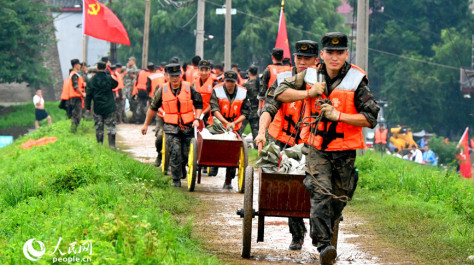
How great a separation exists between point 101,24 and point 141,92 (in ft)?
12.0

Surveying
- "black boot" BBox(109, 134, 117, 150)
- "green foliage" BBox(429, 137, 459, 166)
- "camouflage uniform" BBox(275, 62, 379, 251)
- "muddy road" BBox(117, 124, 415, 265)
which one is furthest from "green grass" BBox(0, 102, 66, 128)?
"camouflage uniform" BBox(275, 62, 379, 251)

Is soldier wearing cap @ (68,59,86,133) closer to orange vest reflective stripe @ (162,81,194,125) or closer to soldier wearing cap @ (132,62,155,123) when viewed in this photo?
soldier wearing cap @ (132,62,155,123)

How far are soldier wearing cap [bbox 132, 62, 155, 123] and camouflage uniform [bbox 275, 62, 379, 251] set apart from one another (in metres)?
20.4

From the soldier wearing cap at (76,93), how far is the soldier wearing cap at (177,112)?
30.6ft

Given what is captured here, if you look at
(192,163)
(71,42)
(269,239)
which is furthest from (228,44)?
(71,42)

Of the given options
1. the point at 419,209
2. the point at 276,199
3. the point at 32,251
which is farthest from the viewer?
the point at 419,209

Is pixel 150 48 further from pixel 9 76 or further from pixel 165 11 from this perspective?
pixel 9 76

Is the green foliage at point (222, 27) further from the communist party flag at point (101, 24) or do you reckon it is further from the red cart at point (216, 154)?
the red cart at point (216, 154)

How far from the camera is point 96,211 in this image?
9477 millimetres

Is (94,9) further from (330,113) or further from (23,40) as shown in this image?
(330,113)

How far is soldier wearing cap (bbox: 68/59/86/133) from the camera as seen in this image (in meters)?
24.2

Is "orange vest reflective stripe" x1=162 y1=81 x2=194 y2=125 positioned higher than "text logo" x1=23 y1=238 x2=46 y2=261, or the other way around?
"orange vest reflective stripe" x1=162 y1=81 x2=194 y2=125

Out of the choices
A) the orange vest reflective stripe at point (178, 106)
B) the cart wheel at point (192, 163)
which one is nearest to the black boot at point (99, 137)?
the orange vest reflective stripe at point (178, 106)

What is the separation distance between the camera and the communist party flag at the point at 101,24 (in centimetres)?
2712
